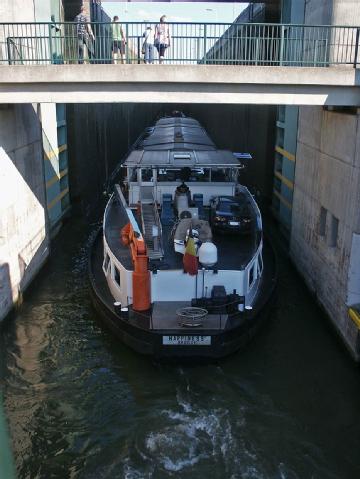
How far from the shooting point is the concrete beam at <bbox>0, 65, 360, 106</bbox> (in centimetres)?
1237

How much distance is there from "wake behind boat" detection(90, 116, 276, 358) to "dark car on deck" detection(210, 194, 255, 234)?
0.03m

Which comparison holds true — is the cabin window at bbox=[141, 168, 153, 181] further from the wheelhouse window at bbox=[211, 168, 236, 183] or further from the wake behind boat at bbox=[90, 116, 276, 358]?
the wheelhouse window at bbox=[211, 168, 236, 183]

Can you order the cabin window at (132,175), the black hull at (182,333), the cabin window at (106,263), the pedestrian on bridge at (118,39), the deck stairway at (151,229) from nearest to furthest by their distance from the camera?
1. the black hull at (182,333)
2. the deck stairway at (151,229)
3. the pedestrian on bridge at (118,39)
4. the cabin window at (106,263)
5. the cabin window at (132,175)

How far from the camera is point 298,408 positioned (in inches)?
430

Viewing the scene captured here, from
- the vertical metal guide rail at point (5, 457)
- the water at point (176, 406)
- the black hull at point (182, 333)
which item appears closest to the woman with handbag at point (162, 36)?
the black hull at point (182, 333)

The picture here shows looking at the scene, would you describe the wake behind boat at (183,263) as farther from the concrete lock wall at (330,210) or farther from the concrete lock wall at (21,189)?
the concrete lock wall at (21,189)

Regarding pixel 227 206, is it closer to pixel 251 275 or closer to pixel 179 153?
pixel 251 275

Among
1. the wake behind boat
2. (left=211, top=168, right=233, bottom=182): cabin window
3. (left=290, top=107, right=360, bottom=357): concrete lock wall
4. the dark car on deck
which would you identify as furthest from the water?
(left=211, top=168, right=233, bottom=182): cabin window

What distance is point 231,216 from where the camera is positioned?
1526 cm

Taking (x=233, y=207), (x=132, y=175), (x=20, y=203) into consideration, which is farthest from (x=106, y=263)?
(x=233, y=207)

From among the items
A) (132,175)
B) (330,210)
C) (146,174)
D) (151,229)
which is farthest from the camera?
(146,174)

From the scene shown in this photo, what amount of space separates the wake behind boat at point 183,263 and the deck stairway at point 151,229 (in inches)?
1.0

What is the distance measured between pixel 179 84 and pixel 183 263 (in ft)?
14.1

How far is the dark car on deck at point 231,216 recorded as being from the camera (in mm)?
15203
